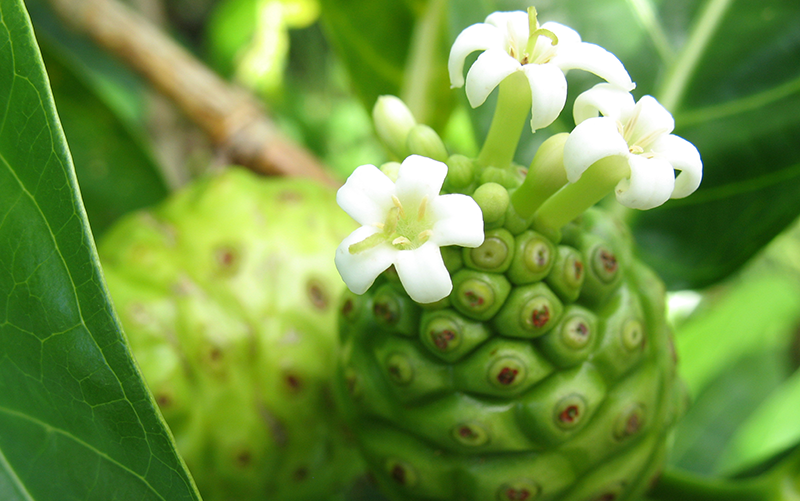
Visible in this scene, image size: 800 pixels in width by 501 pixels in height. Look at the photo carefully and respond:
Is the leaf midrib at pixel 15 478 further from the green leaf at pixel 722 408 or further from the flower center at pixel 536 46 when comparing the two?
the green leaf at pixel 722 408

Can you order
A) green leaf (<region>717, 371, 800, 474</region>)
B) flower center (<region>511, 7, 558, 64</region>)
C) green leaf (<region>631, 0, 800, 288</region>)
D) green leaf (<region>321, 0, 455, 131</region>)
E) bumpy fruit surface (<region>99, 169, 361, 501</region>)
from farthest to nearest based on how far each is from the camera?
green leaf (<region>717, 371, 800, 474</region>)
green leaf (<region>321, 0, 455, 131</region>)
green leaf (<region>631, 0, 800, 288</region>)
bumpy fruit surface (<region>99, 169, 361, 501</region>)
flower center (<region>511, 7, 558, 64</region>)

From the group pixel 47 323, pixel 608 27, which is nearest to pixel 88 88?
pixel 47 323

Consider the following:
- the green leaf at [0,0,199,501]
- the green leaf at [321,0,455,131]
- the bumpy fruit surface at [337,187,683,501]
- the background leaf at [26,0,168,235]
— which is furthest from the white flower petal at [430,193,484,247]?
the background leaf at [26,0,168,235]

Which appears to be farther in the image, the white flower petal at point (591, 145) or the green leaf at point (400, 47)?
the green leaf at point (400, 47)

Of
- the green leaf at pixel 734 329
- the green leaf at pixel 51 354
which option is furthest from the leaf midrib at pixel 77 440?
the green leaf at pixel 734 329

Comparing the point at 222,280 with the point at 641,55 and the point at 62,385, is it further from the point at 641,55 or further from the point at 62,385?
the point at 641,55

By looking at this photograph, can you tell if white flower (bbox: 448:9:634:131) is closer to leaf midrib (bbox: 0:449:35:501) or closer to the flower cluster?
the flower cluster
